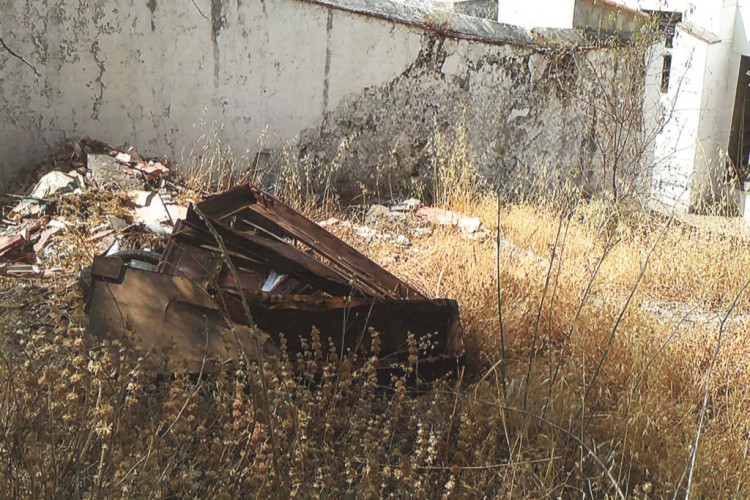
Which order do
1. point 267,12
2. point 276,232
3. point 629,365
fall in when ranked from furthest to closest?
point 267,12
point 276,232
point 629,365

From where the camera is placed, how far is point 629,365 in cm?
344

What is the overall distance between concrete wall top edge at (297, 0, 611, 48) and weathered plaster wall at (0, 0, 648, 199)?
0.02m

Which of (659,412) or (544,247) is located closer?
(659,412)

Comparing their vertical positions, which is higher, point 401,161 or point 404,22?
point 404,22

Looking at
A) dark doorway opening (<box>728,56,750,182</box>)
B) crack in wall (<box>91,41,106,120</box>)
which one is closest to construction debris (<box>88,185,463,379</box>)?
crack in wall (<box>91,41,106,120</box>)

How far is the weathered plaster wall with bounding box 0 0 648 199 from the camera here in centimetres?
559

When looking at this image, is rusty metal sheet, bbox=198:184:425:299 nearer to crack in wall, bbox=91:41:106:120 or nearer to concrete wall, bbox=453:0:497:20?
crack in wall, bbox=91:41:106:120

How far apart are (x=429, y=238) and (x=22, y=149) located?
3101 millimetres

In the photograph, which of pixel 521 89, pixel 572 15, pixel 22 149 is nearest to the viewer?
pixel 22 149

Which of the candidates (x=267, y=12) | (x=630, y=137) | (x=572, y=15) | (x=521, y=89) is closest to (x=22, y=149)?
(x=267, y=12)

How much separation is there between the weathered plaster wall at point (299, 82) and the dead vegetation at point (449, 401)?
1.23 m

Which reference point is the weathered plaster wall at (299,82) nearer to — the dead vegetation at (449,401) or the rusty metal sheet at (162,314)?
the dead vegetation at (449,401)

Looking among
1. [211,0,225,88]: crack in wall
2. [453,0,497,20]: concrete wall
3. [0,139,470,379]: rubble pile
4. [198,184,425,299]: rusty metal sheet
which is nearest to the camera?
[0,139,470,379]: rubble pile

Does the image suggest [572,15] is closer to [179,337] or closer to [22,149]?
[22,149]
